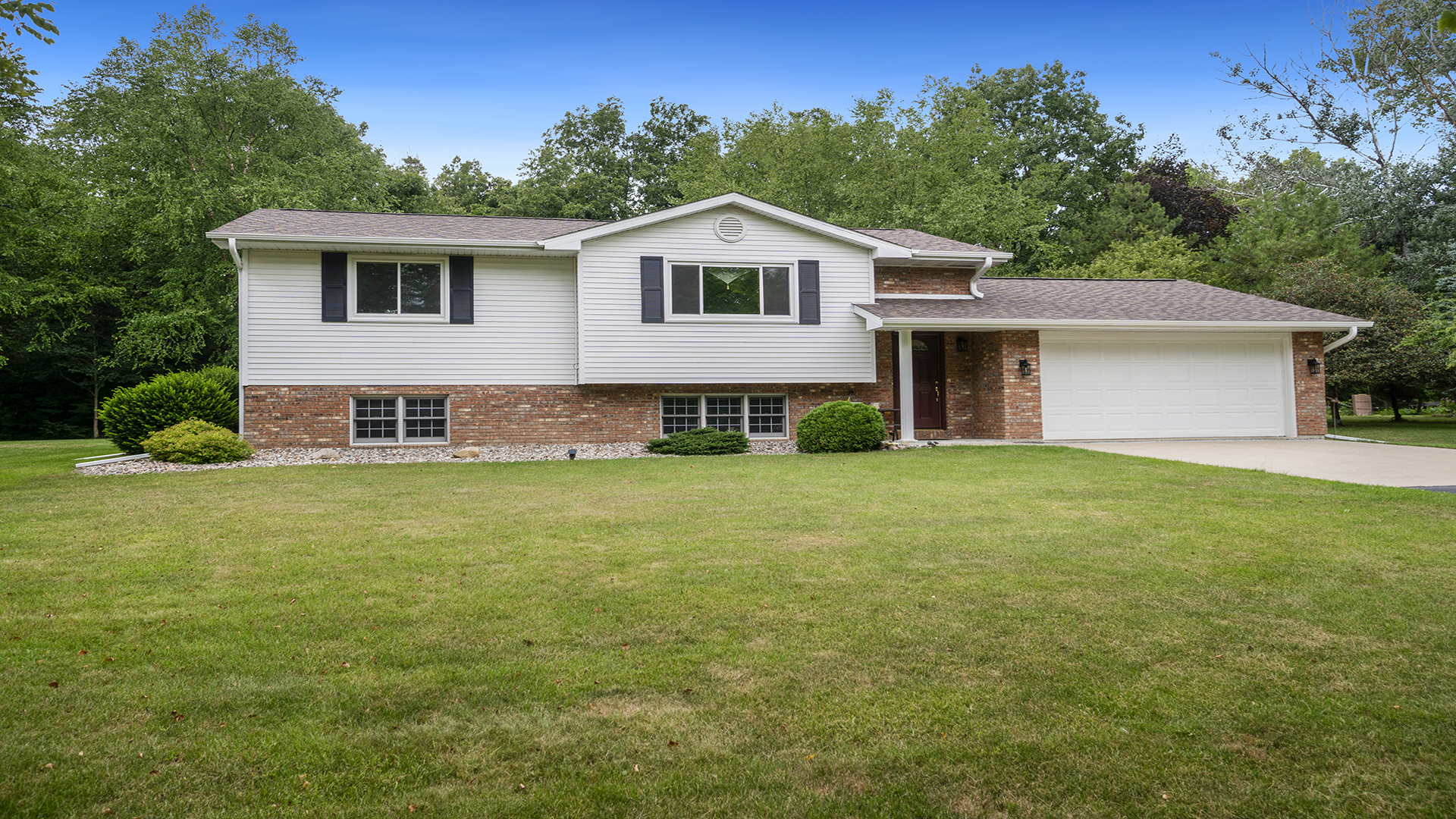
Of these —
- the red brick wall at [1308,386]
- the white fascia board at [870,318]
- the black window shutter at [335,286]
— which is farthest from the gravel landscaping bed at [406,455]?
the red brick wall at [1308,386]

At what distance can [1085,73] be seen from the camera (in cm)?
3800

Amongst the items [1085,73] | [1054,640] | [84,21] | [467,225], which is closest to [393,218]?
[467,225]

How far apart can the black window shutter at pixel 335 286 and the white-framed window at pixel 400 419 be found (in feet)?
5.17

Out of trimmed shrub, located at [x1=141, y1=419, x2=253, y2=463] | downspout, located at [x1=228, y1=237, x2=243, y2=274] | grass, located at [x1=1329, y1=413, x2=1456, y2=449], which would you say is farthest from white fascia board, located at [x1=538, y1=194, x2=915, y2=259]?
grass, located at [x1=1329, y1=413, x2=1456, y2=449]

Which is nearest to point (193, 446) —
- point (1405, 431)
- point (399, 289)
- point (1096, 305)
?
point (399, 289)

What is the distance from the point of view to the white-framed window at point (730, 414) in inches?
632

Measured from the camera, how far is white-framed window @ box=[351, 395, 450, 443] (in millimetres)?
14844

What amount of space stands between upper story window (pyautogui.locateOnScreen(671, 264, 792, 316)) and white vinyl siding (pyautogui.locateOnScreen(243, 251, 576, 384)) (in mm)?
2178

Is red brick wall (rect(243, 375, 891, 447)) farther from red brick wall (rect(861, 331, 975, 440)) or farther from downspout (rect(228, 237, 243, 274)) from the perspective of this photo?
downspout (rect(228, 237, 243, 274))

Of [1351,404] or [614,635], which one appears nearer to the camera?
[614,635]

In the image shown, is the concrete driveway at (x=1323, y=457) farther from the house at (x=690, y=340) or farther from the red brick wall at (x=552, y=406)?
the red brick wall at (x=552, y=406)

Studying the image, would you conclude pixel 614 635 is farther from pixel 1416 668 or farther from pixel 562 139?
pixel 562 139

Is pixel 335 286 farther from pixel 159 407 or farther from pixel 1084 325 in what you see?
pixel 1084 325

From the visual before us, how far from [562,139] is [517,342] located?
25.8m
